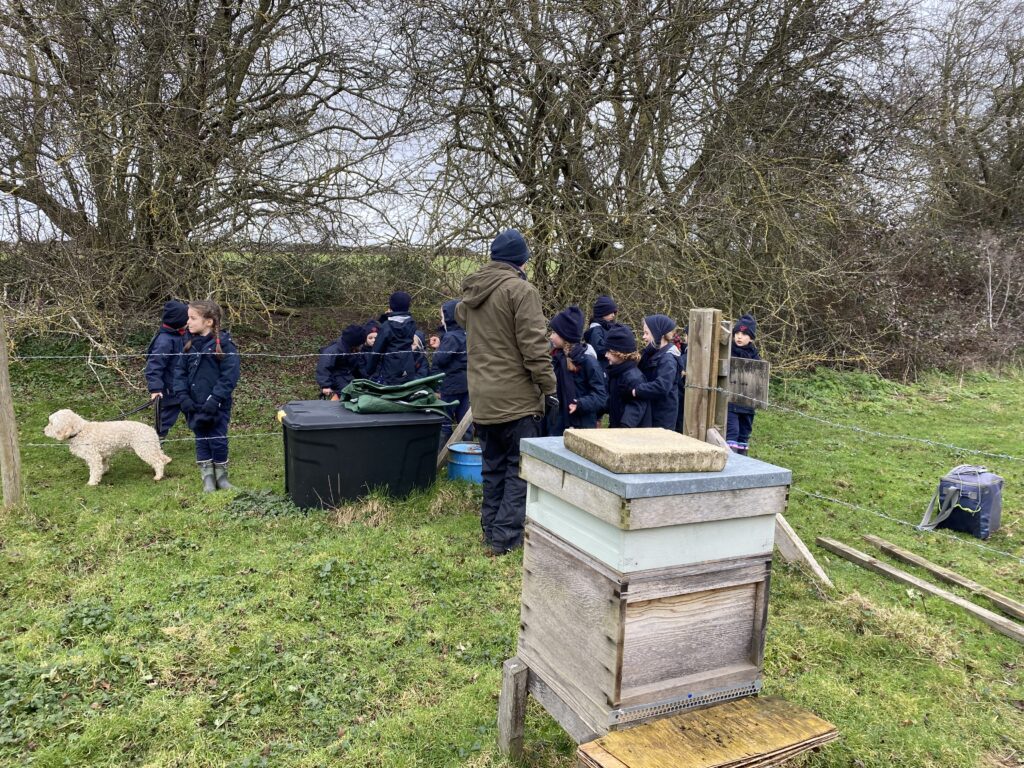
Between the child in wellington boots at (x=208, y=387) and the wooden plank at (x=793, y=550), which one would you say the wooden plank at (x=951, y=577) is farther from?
the child in wellington boots at (x=208, y=387)

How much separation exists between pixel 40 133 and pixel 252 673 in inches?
296

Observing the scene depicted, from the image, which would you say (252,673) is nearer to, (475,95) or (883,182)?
(475,95)

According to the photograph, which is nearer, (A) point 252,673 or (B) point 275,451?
(A) point 252,673

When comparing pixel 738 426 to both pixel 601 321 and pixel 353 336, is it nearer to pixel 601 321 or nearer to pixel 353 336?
pixel 601 321

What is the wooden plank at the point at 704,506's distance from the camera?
218cm

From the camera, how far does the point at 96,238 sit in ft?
29.4

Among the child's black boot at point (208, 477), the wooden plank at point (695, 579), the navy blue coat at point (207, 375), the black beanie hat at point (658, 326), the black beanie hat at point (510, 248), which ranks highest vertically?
the black beanie hat at point (510, 248)

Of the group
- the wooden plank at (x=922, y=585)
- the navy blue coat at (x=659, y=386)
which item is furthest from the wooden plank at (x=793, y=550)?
the navy blue coat at (x=659, y=386)

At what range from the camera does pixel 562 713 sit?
262 cm

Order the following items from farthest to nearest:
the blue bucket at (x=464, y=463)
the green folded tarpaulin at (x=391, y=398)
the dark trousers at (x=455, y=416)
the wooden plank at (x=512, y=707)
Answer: the dark trousers at (x=455, y=416)
the blue bucket at (x=464, y=463)
the green folded tarpaulin at (x=391, y=398)
the wooden plank at (x=512, y=707)

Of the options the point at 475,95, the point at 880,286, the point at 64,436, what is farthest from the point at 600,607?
the point at 880,286

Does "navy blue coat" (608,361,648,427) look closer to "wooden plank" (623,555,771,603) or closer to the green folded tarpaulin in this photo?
the green folded tarpaulin

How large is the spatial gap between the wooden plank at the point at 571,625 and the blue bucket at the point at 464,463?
3.74 m

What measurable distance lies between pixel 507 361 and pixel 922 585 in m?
3.31
